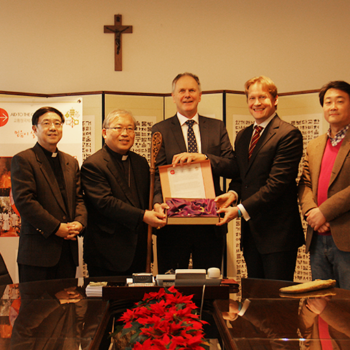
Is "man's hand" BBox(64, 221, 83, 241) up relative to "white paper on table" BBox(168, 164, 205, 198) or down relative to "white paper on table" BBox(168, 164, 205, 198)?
down

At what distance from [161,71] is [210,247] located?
8.50ft

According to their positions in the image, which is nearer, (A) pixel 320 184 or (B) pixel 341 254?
(B) pixel 341 254

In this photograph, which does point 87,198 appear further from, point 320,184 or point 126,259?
point 320,184

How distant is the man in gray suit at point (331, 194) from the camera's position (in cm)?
256

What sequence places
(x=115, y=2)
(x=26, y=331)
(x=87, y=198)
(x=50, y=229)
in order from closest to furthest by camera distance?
(x=26, y=331), (x=50, y=229), (x=87, y=198), (x=115, y=2)

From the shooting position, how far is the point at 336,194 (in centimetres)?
259

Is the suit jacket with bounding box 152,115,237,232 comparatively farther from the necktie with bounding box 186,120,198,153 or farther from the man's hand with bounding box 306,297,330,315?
the man's hand with bounding box 306,297,330,315

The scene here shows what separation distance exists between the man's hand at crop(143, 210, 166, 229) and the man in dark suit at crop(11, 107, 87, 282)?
1.56 ft

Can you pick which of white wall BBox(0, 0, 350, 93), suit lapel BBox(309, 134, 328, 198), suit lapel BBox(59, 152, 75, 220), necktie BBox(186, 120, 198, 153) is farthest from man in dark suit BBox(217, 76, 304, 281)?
white wall BBox(0, 0, 350, 93)

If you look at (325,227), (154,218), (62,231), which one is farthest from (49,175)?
(325,227)

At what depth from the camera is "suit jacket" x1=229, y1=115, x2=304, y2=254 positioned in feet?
8.95

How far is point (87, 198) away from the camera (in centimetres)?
305

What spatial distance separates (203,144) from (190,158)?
0.27 meters

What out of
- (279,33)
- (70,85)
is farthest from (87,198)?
(279,33)
